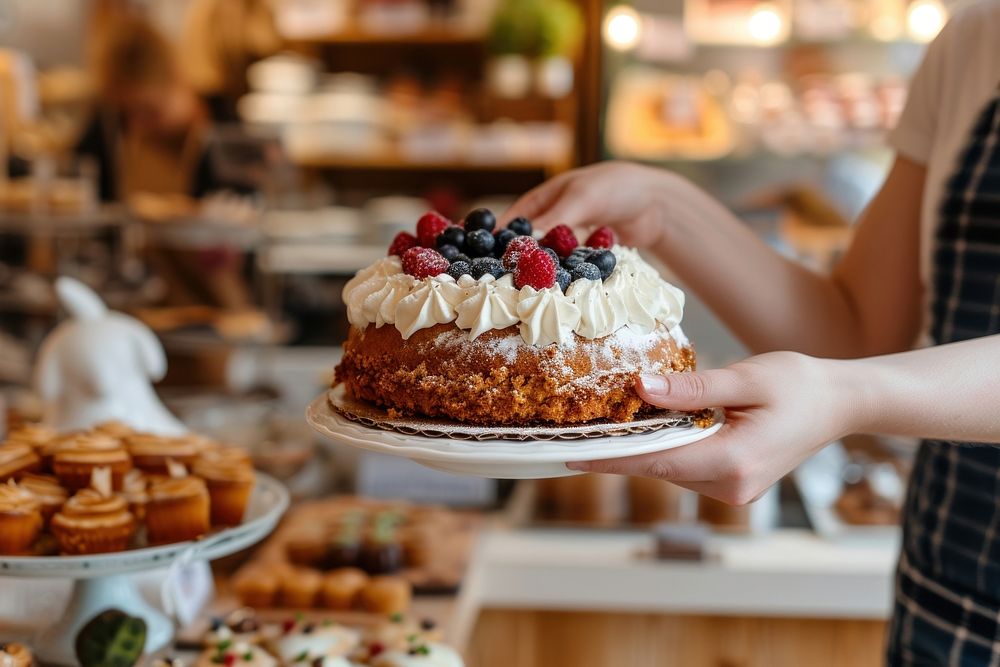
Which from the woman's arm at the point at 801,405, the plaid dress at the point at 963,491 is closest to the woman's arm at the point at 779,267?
the plaid dress at the point at 963,491

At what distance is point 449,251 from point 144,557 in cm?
51

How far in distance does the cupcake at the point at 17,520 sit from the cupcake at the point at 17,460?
3 centimetres

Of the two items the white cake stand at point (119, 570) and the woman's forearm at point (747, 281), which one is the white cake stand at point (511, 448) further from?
the woman's forearm at point (747, 281)

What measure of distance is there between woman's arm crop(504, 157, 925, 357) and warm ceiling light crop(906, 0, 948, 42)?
3038 millimetres

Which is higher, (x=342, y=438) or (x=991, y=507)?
(x=342, y=438)

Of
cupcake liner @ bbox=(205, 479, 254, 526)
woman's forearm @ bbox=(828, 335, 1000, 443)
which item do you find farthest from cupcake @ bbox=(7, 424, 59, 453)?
woman's forearm @ bbox=(828, 335, 1000, 443)

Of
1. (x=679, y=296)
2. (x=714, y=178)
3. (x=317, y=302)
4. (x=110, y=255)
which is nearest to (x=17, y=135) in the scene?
(x=110, y=255)

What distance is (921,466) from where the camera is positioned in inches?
56.9

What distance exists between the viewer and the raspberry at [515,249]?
113cm

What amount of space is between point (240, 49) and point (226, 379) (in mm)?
1941

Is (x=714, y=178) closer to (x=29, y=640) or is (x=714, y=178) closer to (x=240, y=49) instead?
(x=240, y=49)

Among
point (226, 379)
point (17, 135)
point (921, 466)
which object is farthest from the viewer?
point (17, 135)

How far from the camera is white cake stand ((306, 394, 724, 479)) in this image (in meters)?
0.94

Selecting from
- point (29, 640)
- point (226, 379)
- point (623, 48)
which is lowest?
point (226, 379)
